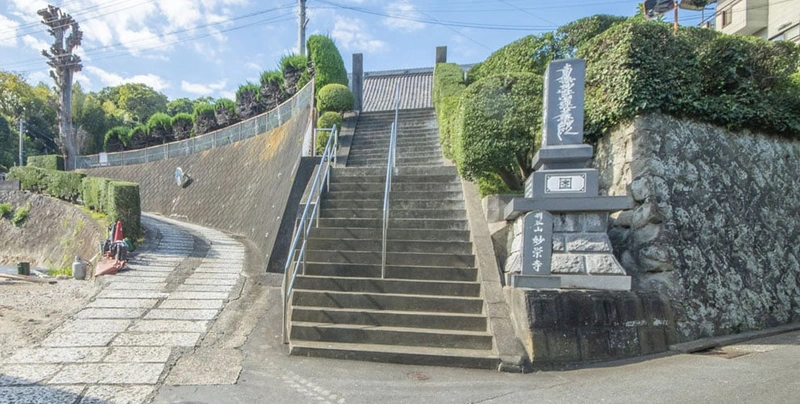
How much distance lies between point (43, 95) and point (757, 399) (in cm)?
4574

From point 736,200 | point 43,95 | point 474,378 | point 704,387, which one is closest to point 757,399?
point 704,387

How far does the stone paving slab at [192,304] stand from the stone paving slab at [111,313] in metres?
0.29

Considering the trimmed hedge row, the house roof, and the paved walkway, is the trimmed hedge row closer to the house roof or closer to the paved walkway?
the paved walkway

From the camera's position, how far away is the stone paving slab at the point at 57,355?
4.29m

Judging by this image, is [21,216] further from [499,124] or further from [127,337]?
[499,124]

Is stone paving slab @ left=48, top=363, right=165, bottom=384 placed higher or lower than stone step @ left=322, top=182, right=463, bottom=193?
lower

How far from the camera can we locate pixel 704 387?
12.0 ft

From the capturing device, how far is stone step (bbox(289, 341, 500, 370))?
4348 millimetres

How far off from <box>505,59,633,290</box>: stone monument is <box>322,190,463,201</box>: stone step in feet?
7.10

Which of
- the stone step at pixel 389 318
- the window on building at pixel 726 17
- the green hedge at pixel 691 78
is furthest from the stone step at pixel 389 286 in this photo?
the window on building at pixel 726 17

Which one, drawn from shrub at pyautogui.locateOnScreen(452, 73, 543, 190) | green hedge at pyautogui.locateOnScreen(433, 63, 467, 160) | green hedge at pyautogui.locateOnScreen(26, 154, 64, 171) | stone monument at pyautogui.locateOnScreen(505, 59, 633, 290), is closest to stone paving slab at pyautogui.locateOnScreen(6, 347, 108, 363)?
stone monument at pyautogui.locateOnScreen(505, 59, 633, 290)

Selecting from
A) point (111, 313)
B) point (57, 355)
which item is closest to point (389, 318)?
point (57, 355)

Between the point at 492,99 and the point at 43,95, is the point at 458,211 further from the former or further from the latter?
the point at 43,95

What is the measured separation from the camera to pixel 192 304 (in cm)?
609
